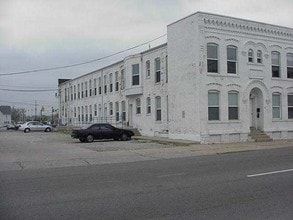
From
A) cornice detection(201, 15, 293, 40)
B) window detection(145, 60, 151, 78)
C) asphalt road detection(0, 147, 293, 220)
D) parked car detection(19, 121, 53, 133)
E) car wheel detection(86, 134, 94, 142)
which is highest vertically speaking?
cornice detection(201, 15, 293, 40)

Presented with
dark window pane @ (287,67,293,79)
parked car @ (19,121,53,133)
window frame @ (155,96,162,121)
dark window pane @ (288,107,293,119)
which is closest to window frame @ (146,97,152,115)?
window frame @ (155,96,162,121)

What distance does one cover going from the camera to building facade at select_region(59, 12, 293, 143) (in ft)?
89.6

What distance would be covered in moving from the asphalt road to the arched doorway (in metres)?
15.6

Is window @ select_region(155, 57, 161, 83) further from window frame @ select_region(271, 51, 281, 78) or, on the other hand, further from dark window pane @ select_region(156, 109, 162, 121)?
window frame @ select_region(271, 51, 281, 78)

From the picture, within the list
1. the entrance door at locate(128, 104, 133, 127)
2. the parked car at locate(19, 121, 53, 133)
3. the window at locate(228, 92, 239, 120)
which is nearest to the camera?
the window at locate(228, 92, 239, 120)

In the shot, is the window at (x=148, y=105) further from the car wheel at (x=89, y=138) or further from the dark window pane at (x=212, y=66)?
the dark window pane at (x=212, y=66)

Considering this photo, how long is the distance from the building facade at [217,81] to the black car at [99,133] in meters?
3.05

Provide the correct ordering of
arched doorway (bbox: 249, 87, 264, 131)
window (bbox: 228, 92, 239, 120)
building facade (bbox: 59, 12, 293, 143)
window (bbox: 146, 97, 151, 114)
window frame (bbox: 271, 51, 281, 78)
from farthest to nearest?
window (bbox: 146, 97, 151, 114)
window frame (bbox: 271, 51, 281, 78)
arched doorway (bbox: 249, 87, 264, 131)
window (bbox: 228, 92, 239, 120)
building facade (bbox: 59, 12, 293, 143)

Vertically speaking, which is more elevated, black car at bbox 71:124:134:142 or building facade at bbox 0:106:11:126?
building facade at bbox 0:106:11:126

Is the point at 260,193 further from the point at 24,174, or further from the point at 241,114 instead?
the point at 241,114

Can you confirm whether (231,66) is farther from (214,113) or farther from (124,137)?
(124,137)

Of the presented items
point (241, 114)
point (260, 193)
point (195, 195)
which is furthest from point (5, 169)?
point (241, 114)

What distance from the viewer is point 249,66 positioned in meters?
29.4

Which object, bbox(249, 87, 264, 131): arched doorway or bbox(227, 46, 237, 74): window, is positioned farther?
bbox(249, 87, 264, 131): arched doorway
